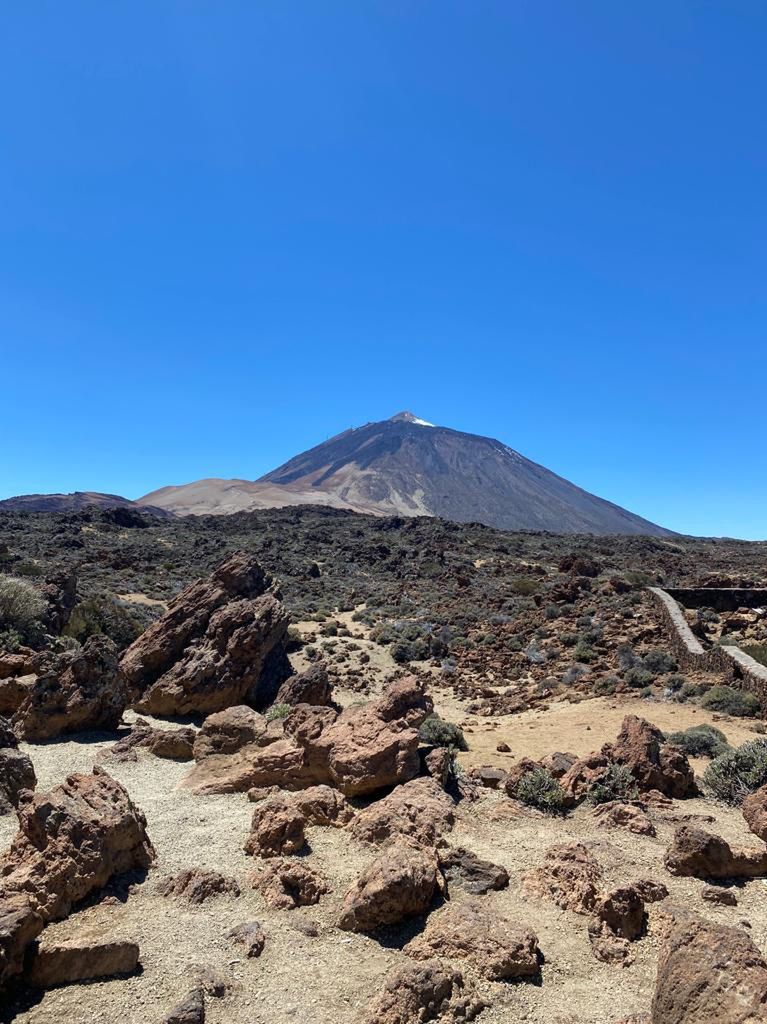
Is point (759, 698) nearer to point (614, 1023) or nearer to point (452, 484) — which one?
point (614, 1023)

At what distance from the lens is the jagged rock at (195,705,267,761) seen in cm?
827

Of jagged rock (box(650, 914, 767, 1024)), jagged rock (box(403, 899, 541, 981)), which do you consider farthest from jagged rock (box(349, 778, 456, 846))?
jagged rock (box(650, 914, 767, 1024))

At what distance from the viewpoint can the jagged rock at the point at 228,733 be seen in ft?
27.1

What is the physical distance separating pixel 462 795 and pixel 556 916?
2.33 metres

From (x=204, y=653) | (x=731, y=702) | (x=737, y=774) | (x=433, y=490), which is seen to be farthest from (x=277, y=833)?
(x=433, y=490)

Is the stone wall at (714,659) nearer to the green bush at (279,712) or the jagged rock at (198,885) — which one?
the green bush at (279,712)

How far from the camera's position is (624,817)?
628 cm

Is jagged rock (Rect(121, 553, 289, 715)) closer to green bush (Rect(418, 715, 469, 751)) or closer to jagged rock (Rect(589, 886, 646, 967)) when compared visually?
green bush (Rect(418, 715, 469, 751))

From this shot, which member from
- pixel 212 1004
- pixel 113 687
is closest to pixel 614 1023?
pixel 212 1004

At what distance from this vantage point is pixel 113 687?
9703mm

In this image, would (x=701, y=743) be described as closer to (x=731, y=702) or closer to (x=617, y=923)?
(x=731, y=702)

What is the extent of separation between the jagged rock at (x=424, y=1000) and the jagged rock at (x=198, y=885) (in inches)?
68.4

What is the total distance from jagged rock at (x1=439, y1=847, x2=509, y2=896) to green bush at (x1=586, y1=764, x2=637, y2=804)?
1.94 metres

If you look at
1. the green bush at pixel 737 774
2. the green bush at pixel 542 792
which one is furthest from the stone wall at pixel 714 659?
the green bush at pixel 542 792
